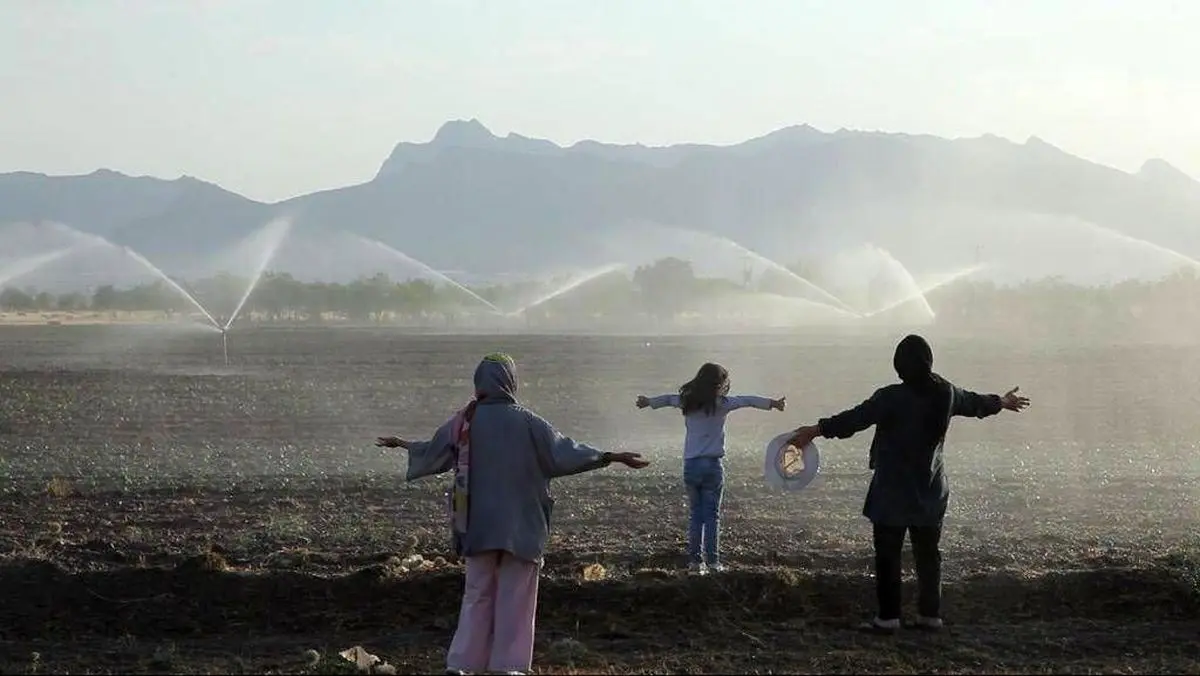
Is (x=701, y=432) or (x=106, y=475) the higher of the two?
(x=701, y=432)

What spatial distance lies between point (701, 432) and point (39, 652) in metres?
5.15

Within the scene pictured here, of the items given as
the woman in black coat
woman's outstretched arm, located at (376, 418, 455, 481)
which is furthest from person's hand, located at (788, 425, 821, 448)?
woman's outstretched arm, located at (376, 418, 455, 481)

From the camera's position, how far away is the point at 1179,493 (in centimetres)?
1803

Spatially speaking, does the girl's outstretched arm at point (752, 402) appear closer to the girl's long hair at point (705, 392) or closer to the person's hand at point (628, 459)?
the girl's long hair at point (705, 392)

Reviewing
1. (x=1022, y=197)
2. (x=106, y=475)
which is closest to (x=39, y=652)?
(x=106, y=475)

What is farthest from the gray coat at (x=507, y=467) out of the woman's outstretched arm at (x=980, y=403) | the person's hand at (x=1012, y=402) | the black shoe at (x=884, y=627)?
the person's hand at (x=1012, y=402)

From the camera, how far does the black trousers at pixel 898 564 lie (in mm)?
9438

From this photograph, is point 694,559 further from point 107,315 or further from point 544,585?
point 107,315

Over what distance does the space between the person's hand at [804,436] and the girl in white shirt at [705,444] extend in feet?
4.22

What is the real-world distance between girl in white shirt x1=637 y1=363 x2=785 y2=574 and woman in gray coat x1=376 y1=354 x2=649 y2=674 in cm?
333

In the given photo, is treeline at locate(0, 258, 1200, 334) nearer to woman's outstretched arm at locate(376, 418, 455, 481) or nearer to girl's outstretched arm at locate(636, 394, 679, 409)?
girl's outstretched arm at locate(636, 394, 679, 409)

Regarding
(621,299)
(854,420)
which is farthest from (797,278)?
(621,299)

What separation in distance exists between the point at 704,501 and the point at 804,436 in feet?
5.84

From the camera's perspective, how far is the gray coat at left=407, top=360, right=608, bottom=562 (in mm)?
8047
